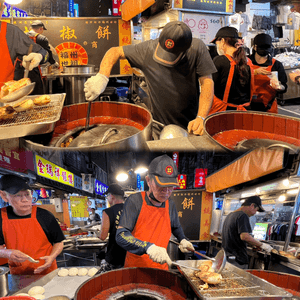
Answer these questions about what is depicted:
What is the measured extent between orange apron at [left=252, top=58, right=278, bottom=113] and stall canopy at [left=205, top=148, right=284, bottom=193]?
0.61 meters

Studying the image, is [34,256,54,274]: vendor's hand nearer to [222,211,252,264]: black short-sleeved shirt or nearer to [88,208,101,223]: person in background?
[88,208,101,223]: person in background

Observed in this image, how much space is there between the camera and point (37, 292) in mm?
1312

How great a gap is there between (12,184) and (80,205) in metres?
0.35

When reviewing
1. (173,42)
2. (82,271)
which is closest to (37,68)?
(173,42)

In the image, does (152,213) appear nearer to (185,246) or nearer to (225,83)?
(185,246)

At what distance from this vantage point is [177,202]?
1.43 m

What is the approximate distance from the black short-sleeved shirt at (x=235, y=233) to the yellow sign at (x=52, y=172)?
2.85 ft

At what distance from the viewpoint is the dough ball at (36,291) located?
130cm

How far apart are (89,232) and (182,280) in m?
0.54

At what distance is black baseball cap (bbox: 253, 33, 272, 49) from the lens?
1.68 metres

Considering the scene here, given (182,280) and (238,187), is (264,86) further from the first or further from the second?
(182,280)

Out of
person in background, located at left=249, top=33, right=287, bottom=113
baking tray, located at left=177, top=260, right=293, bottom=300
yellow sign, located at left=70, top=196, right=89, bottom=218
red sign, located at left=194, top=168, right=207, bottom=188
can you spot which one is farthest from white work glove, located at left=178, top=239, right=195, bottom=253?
person in background, located at left=249, top=33, right=287, bottom=113

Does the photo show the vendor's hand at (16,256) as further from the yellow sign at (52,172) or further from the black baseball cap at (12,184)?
the yellow sign at (52,172)

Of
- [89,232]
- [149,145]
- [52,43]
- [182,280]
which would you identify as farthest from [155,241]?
[52,43]
